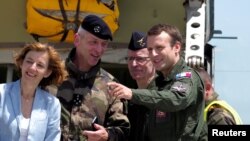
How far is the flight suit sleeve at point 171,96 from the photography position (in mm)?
2162

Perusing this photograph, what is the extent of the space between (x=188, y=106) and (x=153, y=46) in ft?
1.04

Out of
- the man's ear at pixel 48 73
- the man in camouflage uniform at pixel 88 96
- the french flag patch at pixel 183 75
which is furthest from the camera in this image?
the man in camouflage uniform at pixel 88 96

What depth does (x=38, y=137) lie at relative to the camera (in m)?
2.29

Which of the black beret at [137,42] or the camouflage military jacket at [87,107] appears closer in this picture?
the camouflage military jacket at [87,107]

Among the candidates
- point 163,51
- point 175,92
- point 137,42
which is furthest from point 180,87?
point 137,42

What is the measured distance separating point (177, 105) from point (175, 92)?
62 mm

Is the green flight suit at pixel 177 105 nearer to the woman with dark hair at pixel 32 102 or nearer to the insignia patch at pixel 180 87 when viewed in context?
the insignia patch at pixel 180 87

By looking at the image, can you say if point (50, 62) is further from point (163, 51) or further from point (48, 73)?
point (163, 51)

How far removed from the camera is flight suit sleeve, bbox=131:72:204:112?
7.09 ft

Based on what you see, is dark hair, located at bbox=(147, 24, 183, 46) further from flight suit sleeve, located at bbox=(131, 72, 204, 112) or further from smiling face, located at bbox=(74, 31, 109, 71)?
smiling face, located at bbox=(74, 31, 109, 71)

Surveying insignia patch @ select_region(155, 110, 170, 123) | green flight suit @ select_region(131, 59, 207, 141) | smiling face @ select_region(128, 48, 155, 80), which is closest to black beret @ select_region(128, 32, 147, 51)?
smiling face @ select_region(128, 48, 155, 80)

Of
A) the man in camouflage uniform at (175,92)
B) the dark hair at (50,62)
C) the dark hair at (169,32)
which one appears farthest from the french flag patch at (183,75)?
the dark hair at (50,62)

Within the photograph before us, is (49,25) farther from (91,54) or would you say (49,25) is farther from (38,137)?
(38,137)

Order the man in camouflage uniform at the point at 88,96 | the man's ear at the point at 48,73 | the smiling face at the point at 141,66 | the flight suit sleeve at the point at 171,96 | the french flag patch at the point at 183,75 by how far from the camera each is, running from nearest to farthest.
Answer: the flight suit sleeve at the point at 171,96 < the french flag patch at the point at 183,75 < the man's ear at the point at 48,73 < the man in camouflage uniform at the point at 88,96 < the smiling face at the point at 141,66
